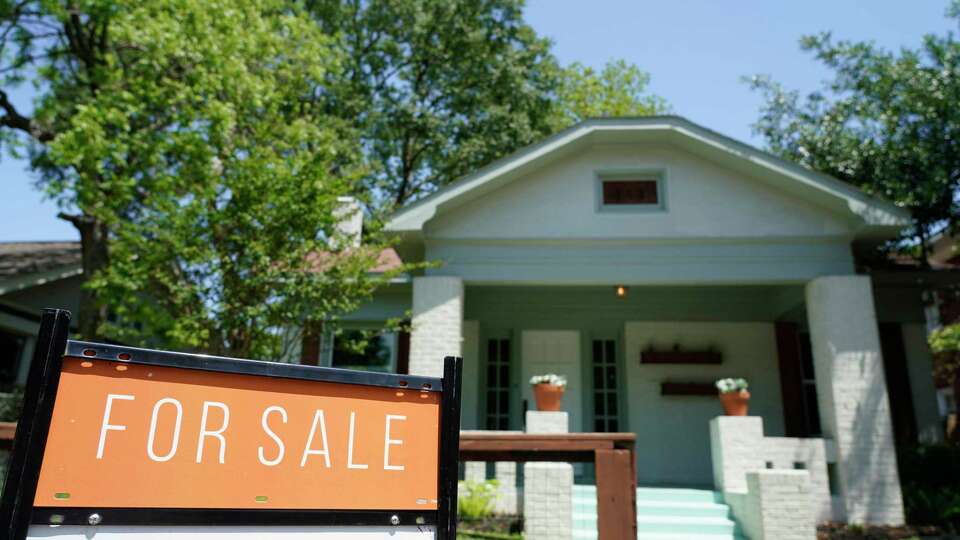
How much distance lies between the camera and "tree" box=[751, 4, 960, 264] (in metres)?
A: 9.52

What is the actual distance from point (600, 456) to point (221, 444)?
2153mm

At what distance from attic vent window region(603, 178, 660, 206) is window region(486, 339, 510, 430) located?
2948 mm

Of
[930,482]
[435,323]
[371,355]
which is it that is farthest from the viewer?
[371,355]

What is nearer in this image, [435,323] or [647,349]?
[435,323]

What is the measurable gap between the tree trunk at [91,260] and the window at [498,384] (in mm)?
6216

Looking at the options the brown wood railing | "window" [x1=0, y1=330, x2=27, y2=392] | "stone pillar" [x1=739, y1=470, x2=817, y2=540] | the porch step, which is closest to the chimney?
the porch step

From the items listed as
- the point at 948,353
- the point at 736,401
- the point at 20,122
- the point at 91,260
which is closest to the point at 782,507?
the point at 736,401

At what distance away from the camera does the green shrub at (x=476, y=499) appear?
774 centimetres

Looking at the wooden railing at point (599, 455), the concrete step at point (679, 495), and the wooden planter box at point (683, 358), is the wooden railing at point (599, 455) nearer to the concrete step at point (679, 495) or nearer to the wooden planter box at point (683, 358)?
the concrete step at point (679, 495)

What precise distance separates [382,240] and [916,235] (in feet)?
27.4

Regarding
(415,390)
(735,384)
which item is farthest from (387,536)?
(735,384)

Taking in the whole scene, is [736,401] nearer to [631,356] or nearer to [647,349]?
[647,349]

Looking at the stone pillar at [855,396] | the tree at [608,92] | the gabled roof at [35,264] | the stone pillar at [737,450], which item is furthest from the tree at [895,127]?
the gabled roof at [35,264]

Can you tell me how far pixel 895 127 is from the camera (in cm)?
1012
